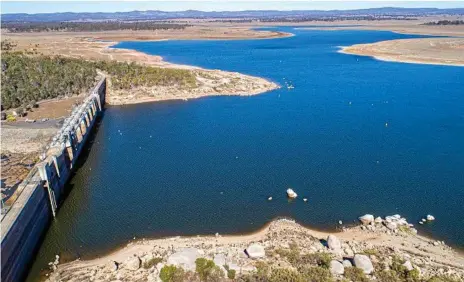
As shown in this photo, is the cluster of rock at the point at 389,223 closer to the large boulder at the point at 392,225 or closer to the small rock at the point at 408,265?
the large boulder at the point at 392,225

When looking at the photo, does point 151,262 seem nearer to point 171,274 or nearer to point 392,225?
point 171,274

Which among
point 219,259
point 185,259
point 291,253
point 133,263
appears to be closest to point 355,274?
point 291,253

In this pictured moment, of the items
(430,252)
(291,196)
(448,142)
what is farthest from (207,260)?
(448,142)

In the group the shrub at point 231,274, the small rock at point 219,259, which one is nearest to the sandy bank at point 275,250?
the small rock at point 219,259

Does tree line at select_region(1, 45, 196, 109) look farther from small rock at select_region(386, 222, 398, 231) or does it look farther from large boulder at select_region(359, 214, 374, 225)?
small rock at select_region(386, 222, 398, 231)

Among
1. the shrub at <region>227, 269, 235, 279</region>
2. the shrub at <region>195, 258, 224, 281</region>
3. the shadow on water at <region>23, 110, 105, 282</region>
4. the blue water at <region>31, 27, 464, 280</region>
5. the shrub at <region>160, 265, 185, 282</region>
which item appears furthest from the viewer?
the blue water at <region>31, 27, 464, 280</region>

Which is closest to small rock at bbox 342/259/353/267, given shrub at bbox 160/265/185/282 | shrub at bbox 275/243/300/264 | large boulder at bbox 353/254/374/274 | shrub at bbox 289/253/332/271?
large boulder at bbox 353/254/374/274
